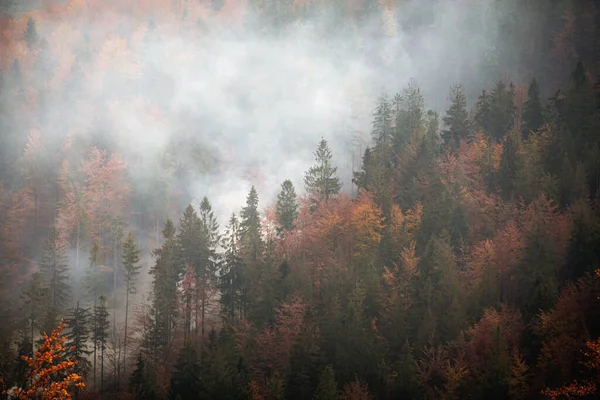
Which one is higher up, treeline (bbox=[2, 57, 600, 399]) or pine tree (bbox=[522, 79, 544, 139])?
pine tree (bbox=[522, 79, 544, 139])

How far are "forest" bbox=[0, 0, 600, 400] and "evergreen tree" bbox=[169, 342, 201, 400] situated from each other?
0.17m

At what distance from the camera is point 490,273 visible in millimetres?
51750

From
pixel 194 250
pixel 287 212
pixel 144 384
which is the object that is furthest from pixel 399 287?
pixel 144 384

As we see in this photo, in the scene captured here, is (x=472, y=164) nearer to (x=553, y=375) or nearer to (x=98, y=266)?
(x=553, y=375)

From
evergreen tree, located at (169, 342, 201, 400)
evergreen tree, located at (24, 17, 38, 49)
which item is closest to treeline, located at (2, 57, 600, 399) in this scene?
evergreen tree, located at (169, 342, 201, 400)

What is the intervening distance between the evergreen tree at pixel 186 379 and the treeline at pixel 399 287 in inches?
5.0

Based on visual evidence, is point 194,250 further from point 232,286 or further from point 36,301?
point 36,301

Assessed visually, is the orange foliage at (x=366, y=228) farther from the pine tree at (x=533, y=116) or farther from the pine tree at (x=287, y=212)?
the pine tree at (x=533, y=116)

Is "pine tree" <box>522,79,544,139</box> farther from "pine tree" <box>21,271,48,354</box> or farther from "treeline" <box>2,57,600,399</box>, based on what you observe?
"pine tree" <box>21,271,48,354</box>

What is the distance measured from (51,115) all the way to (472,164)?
266ft

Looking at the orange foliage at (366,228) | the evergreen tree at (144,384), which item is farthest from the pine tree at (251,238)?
the evergreen tree at (144,384)

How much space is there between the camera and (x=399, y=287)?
180 feet

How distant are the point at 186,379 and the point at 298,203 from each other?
32.4 meters

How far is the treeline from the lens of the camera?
149 feet
